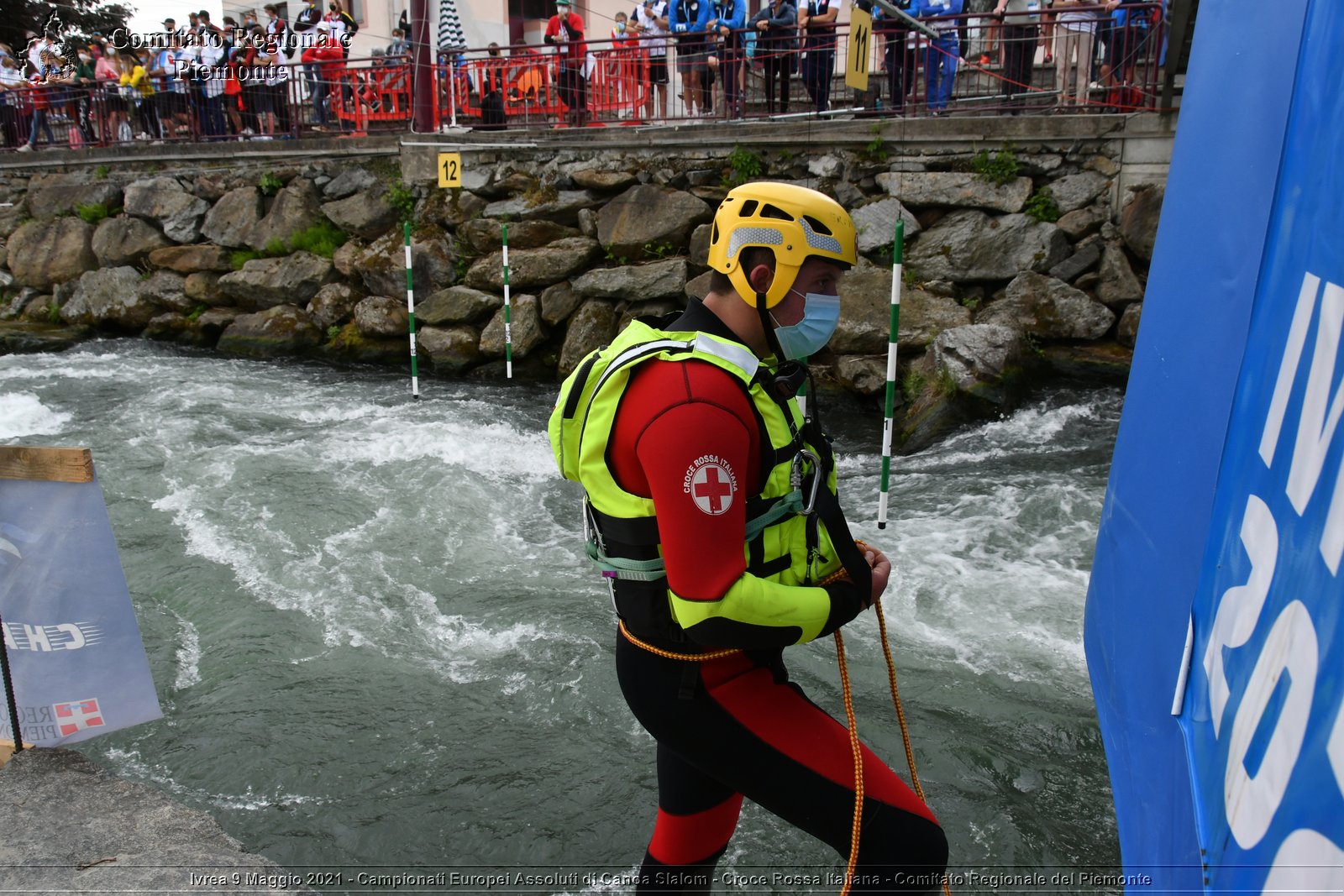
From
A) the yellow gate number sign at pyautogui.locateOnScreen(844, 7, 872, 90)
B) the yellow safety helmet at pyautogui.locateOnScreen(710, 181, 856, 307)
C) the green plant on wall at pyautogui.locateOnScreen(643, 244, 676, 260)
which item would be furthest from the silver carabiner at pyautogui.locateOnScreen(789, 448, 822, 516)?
the green plant on wall at pyautogui.locateOnScreen(643, 244, 676, 260)

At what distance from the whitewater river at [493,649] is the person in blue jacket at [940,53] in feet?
12.4

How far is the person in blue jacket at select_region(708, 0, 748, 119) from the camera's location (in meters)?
11.8

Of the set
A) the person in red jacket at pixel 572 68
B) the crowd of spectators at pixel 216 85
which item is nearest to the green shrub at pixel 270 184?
the crowd of spectators at pixel 216 85

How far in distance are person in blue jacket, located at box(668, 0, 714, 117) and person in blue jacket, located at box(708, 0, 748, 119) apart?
0.44 feet

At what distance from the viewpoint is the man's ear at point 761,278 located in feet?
7.47

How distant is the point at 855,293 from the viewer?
990cm

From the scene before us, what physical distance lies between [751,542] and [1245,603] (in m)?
1.03

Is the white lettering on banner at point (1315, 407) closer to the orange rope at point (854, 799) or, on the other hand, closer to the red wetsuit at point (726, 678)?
the red wetsuit at point (726, 678)

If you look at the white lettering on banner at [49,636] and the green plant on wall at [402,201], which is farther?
the green plant on wall at [402,201]

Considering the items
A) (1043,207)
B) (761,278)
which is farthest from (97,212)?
(761,278)

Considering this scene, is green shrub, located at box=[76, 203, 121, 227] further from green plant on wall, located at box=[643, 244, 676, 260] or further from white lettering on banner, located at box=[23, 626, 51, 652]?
white lettering on banner, located at box=[23, 626, 51, 652]

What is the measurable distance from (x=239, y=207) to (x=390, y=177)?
249cm

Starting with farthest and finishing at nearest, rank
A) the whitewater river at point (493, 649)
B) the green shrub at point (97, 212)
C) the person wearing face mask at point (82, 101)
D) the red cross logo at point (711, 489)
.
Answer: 1. the person wearing face mask at point (82, 101)
2. the green shrub at point (97, 212)
3. the whitewater river at point (493, 649)
4. the red cross logo at point (711, 489)

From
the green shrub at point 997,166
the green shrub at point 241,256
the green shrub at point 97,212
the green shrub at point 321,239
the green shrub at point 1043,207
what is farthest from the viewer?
the green shrub at point 97,212
